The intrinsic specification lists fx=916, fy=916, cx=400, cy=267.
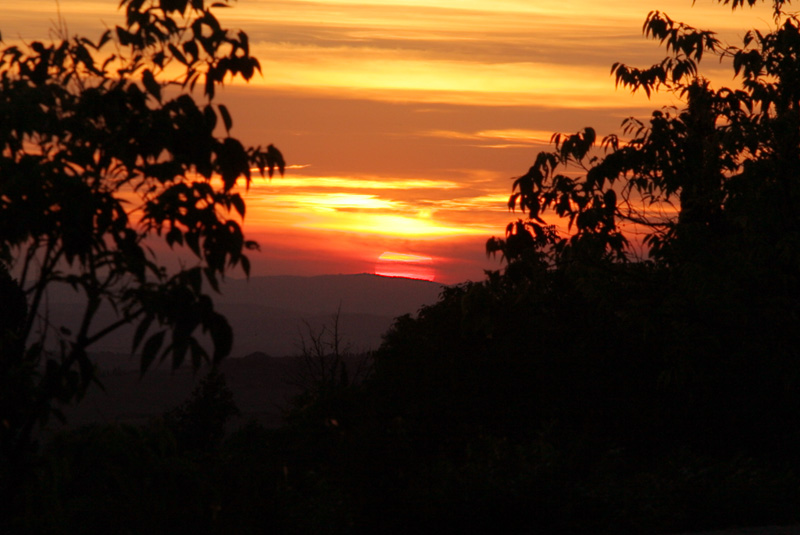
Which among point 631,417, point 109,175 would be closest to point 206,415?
point 631,417

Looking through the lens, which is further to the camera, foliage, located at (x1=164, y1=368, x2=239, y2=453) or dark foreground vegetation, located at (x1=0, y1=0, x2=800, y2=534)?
foliage, located at (x1=164, y1=368, x2=239, y2=453)

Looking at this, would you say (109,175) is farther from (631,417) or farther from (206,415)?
(206,415)

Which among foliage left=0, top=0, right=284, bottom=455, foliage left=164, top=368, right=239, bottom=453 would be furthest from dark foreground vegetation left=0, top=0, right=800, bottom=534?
foliage left=164, top=368, right=239, bottom=453

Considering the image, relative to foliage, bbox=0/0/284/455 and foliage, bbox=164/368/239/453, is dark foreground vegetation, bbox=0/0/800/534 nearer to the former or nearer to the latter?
foliage, bbox=0/0/284/455

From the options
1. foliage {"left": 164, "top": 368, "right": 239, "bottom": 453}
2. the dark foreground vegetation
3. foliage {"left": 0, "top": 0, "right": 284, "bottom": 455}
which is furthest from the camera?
foliage {"left": 164, "top": 368, "right": 239, "bottom": 453}

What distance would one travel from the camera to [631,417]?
1784 centimetres

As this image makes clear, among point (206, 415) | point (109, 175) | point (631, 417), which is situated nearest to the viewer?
point (109, 175)

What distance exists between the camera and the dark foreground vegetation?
23.4ft

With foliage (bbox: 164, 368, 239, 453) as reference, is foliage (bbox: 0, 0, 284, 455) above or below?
above

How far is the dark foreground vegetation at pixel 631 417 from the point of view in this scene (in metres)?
7.14

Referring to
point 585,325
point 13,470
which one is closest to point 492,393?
point 585,325

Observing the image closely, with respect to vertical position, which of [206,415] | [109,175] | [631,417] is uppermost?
[109,175]

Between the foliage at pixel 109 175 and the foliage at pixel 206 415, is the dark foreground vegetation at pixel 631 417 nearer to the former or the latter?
the foliage at pixel 109 175

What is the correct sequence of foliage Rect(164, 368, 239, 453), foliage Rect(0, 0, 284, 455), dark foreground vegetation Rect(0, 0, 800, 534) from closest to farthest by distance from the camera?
foliage Rect(0, 0, 284, 455)
dark foreground vegetation Rect(0, 0, 800, 534)
foliage Rect(164, 368, 239, 453)
